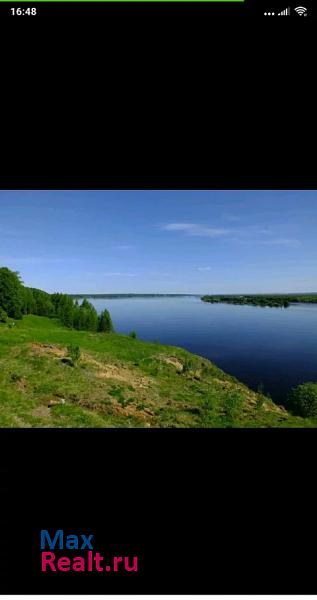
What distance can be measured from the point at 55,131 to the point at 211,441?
306 centimetres

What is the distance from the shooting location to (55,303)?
7.54 m

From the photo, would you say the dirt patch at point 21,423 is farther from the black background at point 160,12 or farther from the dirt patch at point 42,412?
the black background at point 160,12

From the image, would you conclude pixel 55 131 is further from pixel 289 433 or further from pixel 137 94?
pixel 289 433

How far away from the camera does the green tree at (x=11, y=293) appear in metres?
6.88

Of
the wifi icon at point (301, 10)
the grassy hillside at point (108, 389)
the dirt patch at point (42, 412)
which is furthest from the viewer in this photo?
the grassy hillside at point (108, 389)

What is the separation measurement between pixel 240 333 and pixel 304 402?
632 cm

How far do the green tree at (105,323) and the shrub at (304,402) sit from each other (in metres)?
4.41

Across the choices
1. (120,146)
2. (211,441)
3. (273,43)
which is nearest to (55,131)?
(120,146)

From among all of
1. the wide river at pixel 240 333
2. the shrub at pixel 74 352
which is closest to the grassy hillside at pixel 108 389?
the shrub at pixel 74 352

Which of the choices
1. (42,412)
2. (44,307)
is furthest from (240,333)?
(42,412)

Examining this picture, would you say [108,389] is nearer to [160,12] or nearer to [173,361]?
[173,361]

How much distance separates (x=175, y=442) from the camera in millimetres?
2463

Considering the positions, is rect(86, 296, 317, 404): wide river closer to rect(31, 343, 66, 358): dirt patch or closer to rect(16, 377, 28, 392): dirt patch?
rect(31, 343, 66, 358): dirt patch

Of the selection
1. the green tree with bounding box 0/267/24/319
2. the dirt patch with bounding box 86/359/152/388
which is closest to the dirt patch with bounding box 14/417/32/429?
the dirt patch with bounding box 86/359/152/388
